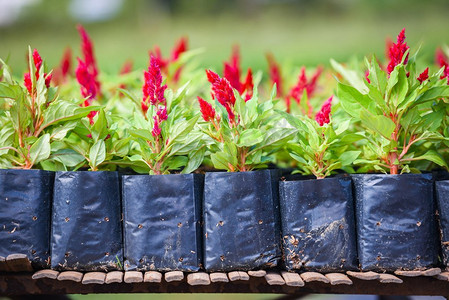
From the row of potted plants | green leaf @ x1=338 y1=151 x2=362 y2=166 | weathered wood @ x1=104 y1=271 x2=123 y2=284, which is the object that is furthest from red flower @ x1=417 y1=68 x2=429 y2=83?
weathered wood @ x1=104 y1=271 x2=123 y2=284

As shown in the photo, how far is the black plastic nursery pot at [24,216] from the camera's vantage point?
3.59 feet

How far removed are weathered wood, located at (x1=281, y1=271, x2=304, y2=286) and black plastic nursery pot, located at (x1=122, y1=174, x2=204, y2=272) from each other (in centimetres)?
21

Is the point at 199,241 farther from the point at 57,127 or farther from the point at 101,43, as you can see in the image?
the point at 101,43

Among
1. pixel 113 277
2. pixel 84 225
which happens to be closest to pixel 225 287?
pixel 113 277

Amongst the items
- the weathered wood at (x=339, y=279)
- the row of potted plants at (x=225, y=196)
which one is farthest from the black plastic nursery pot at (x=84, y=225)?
the weathered wood at (x=339, y=279)

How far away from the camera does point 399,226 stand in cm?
109

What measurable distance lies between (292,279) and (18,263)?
624mm

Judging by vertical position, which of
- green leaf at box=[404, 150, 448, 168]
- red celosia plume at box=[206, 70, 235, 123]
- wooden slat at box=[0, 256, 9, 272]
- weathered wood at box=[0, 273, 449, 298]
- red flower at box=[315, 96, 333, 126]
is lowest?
weathered wood at box=[0, 273, 449, 298]

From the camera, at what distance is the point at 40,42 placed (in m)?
9.34

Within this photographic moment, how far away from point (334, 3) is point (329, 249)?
997 cm

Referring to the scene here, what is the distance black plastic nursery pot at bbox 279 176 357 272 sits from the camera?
1093 mm

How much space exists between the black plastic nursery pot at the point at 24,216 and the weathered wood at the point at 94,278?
0.39ft

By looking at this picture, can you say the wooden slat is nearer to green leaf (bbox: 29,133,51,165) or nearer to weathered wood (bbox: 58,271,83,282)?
weathered wood (bbox: 58,271,83,282)

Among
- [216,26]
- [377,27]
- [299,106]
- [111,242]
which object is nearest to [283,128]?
[299,106]
